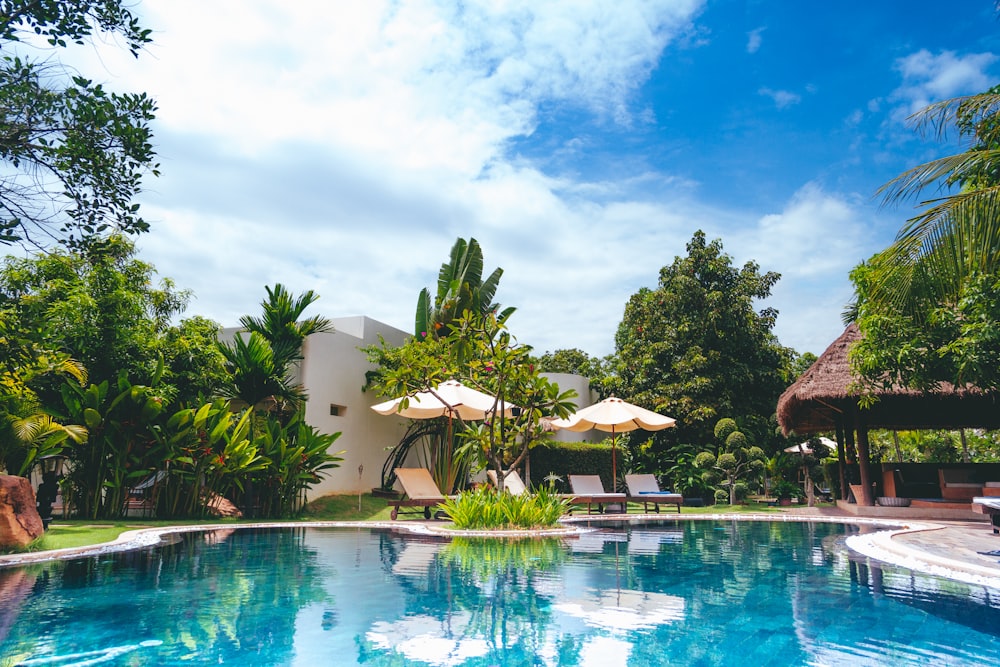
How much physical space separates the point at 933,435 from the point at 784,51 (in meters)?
22.1

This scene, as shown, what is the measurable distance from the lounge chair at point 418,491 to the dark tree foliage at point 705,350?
9.96m

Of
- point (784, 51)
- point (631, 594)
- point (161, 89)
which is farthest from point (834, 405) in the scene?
point (161, 89)

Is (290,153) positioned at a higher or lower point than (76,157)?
higher

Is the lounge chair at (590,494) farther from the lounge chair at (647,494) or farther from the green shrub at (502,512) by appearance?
the green shrub at (502,512)

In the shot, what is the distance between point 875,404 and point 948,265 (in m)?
7.17

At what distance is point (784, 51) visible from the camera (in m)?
13.0

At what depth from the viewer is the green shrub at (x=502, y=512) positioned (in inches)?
410

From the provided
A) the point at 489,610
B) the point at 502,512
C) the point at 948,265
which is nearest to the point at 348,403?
the point at 502,512

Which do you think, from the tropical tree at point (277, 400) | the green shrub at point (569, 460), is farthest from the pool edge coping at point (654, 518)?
the green shrub at point (569, 460)

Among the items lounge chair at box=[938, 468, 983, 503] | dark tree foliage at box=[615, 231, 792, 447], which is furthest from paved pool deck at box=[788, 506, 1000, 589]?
dark tree foliage at box=[615, 231, 792, 447]

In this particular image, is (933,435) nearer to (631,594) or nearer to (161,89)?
(631,594)

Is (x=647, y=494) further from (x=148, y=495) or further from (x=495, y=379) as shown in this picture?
(x=148, y=495)

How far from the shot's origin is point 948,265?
7789 millimetres

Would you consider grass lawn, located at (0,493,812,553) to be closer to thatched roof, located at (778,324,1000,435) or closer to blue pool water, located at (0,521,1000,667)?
blue pool water, located at (0,521,1000,667)
